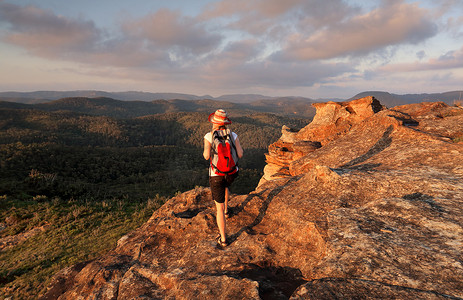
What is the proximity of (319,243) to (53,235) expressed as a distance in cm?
1559

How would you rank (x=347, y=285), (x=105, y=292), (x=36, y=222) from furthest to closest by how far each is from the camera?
(x=36, y=222) → (x=105, y=292) → (x=347, y=285)

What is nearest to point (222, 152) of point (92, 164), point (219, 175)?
point (219, 175)

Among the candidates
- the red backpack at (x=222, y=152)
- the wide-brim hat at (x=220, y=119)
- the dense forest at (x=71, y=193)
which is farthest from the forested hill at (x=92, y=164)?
the wide-brim hat at (x=220, y=119)

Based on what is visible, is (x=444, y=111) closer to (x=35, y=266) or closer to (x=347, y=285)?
(x=347, y=285)

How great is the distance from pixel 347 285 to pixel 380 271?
0.68 metres

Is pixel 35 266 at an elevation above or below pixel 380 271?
below

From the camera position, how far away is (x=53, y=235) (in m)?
13.8

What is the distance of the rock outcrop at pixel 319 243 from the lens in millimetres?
3635

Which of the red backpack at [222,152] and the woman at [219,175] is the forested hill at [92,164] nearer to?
the woman at [219,175]

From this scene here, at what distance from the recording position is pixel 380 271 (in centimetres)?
365

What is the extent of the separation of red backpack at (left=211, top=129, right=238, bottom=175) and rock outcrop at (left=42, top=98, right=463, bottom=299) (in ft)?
6.27

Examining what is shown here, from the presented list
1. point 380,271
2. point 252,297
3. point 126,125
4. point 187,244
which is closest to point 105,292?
point 187,244

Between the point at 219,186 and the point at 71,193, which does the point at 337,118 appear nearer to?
the point at 219,186

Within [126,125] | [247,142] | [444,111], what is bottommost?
[247,142]
